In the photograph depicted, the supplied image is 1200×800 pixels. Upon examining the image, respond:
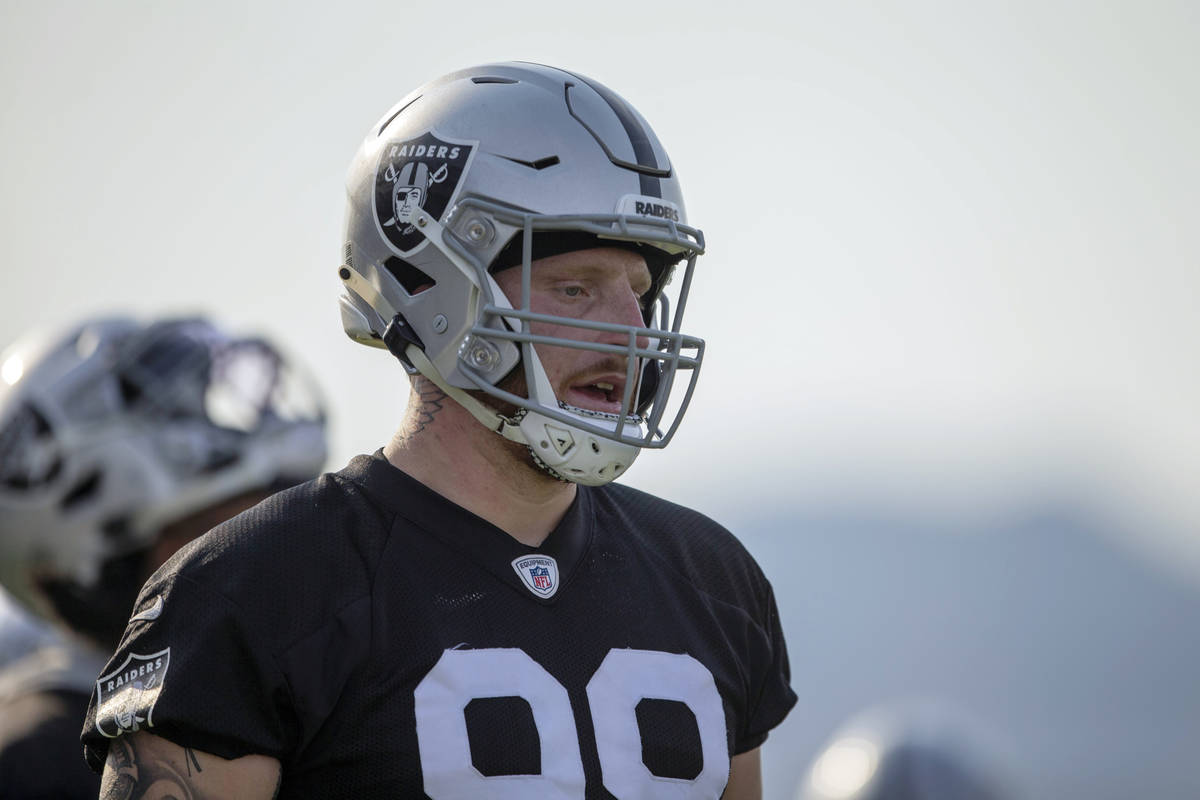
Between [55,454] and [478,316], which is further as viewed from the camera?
[55,454]

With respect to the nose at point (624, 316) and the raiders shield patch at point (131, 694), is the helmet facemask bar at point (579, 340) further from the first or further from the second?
the raiders shield patch at point (131, 694)

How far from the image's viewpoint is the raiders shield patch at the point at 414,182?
342 centimetres

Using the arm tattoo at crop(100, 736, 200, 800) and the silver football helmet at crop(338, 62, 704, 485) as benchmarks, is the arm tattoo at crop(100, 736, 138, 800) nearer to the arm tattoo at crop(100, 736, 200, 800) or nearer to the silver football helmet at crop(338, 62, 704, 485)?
the arm tattoo at crop(100, 736, 200, 800)

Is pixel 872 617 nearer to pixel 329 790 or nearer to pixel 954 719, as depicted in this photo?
pixel 954 719

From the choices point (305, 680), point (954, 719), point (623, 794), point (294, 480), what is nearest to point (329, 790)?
point (305, 680)

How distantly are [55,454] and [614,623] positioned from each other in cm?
197

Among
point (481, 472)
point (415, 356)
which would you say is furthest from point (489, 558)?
point (415, 356)

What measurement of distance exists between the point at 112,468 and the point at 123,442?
78mm

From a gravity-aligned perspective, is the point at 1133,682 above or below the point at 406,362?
below

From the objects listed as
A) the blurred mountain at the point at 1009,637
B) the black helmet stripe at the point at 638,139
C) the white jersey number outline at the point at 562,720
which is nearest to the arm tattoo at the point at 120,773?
the white jersey number outline at the point at 562,720

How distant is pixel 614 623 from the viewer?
329 centimetres

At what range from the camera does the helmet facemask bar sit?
10.5ft

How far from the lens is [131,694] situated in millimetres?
2939

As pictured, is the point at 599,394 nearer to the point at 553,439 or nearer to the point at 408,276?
the point at 553,439
